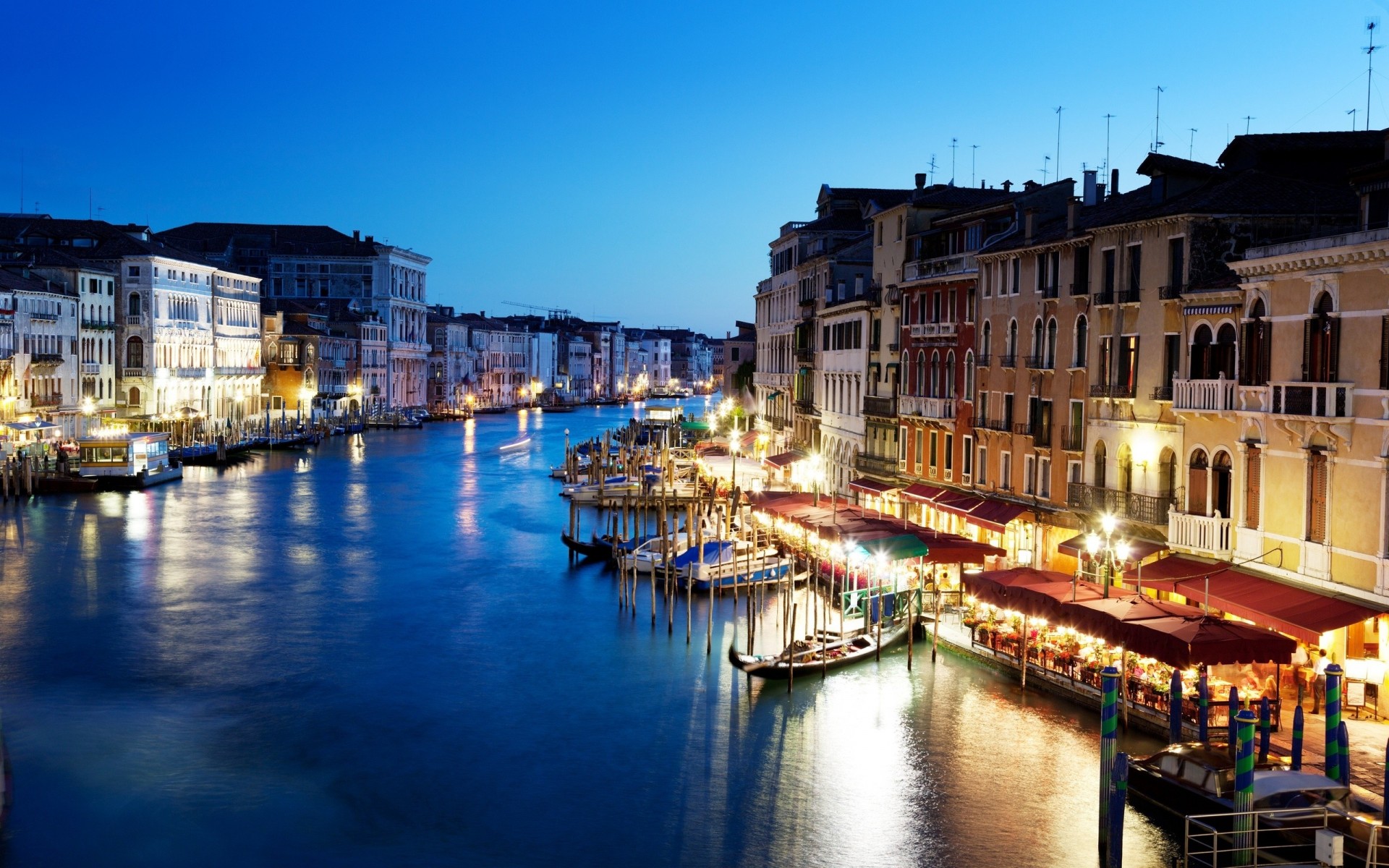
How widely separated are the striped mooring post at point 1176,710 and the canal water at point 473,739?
59cm

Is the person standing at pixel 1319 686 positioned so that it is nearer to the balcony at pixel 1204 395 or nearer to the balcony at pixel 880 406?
the balcony at pixel 1204 395

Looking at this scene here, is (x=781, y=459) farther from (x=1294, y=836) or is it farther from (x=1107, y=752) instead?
(x=1294, y=836)

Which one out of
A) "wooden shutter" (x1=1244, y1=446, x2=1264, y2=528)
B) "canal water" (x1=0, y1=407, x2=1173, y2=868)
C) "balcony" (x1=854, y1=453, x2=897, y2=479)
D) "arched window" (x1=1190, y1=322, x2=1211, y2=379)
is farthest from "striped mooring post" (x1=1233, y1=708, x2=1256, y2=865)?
"balcony" (x1=854, y1=453, x2=897, y2=479)

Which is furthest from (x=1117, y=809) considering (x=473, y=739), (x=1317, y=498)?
(x=473, y=739)

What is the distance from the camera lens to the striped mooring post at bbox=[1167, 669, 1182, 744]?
14.3 meters

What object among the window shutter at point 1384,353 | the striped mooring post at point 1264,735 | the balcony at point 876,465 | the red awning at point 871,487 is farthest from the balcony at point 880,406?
the striped mooring post at point 1264,735

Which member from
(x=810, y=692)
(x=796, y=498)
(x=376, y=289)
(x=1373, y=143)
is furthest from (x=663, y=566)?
(x=376, y=289)

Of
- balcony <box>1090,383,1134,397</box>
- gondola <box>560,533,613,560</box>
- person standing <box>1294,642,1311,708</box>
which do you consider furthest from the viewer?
gondola <box>560,533,613,560</box>

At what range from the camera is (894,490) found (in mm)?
27250

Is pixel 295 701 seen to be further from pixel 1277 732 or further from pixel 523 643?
pixel 1277 732

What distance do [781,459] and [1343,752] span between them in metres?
27.2

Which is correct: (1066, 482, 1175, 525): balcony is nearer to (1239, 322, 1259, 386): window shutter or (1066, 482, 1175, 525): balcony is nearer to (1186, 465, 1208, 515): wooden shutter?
(1186, 465, 1208, 515): wooden shutter

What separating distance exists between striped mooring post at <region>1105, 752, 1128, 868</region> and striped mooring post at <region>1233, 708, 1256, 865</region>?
87 cm

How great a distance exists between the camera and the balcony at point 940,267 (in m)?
25.3
